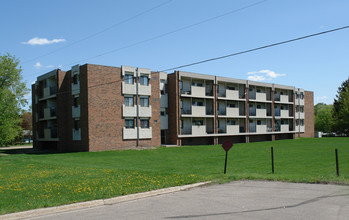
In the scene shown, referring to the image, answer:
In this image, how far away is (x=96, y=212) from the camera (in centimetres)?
778

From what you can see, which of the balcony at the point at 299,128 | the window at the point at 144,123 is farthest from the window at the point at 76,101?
the balcony at the point at 299,128

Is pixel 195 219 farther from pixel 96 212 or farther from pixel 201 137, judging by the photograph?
pixel 201 137

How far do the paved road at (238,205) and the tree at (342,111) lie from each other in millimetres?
53980

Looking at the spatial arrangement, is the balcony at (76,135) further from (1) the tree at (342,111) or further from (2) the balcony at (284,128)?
(1) the tree at (342,111)

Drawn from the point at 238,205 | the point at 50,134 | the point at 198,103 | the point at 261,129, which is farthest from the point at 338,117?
the point at 238,205

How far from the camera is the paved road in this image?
276 inches

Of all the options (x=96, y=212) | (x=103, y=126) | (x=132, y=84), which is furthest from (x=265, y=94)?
(x=96, y=212)

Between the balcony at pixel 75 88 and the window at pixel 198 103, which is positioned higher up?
the balcony at pixel 75 88

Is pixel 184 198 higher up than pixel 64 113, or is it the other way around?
pixel 64 113

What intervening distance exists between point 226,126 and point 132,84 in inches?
658

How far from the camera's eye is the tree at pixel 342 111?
57.7 meters

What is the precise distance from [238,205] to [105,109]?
28.3 m

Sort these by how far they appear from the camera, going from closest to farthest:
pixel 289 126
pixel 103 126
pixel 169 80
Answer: pixel 103 126 → pixel 169 80 → pixel 289 126

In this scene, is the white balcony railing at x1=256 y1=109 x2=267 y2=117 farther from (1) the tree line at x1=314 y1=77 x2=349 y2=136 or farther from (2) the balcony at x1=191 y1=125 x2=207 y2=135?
(1) the tree line at x1=314 y1=77 x2=349 y2=136
